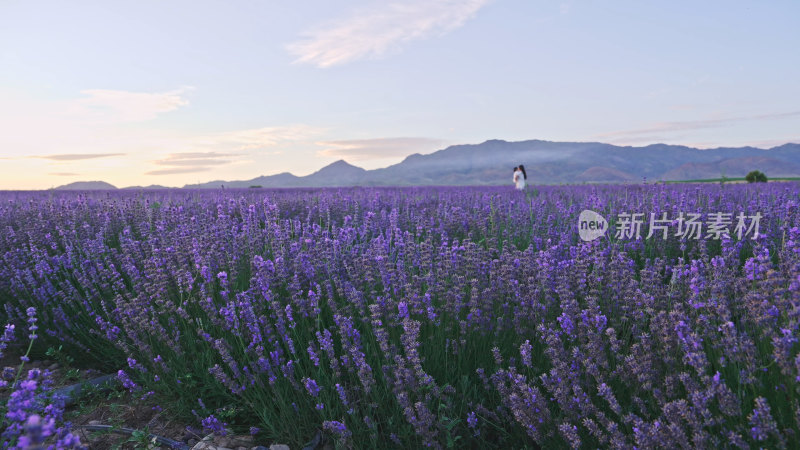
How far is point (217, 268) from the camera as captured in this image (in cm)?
352

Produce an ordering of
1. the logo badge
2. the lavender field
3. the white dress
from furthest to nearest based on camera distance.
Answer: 1. the white dress
2. the logo badge
3. the lavender field

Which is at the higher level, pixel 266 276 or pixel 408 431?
pixel 266 276

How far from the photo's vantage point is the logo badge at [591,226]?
437cm

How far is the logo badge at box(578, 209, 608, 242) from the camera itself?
437 cm

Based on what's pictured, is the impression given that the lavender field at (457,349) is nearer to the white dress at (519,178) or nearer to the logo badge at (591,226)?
the logo badge at (591,226)

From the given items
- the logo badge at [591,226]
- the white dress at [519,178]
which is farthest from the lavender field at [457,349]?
the white dress at [519,178]

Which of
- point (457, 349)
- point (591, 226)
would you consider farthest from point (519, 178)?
point (457, 349)

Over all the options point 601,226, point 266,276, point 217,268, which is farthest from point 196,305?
point 601,226

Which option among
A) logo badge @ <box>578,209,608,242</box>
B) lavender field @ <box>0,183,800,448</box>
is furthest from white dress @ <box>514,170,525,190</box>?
lavender field @ <box>0,183,800,448</box>

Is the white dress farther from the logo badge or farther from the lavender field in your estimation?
the lavender field

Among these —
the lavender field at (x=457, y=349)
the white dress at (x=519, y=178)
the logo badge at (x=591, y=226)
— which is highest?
the white dress at (x=519, y=178)

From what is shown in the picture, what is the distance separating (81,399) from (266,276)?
1496 mm

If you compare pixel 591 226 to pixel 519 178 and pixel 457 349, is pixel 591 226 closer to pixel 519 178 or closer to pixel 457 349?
pixel 457 349

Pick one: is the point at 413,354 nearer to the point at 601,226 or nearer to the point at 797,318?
the point at 797,318
